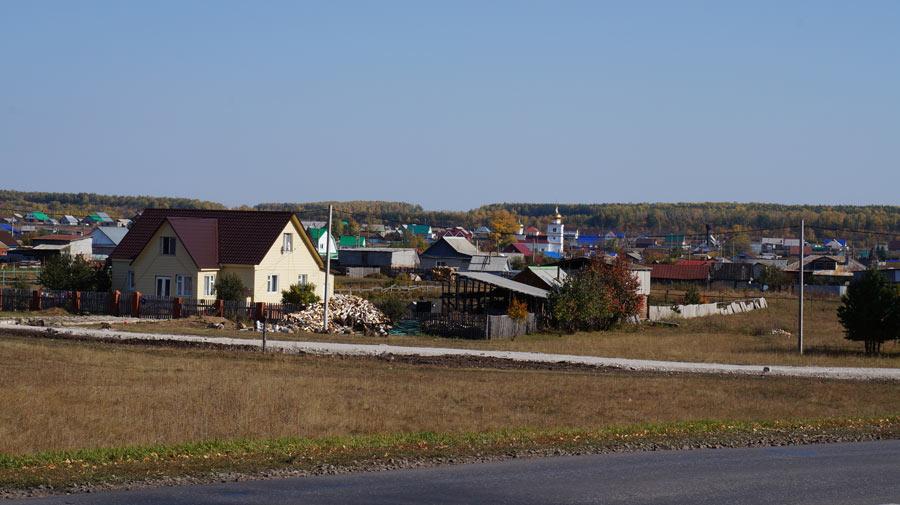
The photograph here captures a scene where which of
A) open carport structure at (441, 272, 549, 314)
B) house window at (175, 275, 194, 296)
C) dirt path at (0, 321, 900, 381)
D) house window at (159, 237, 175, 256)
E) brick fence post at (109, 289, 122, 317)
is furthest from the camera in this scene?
open carport structure at (441, 272, 549, 314)

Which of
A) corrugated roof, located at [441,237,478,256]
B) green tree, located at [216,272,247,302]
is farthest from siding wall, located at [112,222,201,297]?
corrugated roof, located at [441,237,478,256]

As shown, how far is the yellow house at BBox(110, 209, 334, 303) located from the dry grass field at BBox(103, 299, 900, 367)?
8196mm

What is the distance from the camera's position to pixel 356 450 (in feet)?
54.0

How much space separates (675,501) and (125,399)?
15.0m

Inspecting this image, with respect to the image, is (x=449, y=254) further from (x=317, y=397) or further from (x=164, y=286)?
(x=317, y=397)

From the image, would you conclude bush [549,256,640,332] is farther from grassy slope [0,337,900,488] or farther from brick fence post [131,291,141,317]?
grassy slope [0,337,900,488]

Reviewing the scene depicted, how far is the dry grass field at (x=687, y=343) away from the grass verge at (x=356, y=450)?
20549 millimetres

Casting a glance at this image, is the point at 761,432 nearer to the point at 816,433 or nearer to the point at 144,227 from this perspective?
the point at 816,433

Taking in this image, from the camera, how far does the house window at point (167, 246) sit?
2272 inches

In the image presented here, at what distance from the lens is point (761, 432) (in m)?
19.6

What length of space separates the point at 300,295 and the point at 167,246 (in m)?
7.71

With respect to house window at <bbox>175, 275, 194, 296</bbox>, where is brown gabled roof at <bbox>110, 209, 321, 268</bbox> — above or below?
above

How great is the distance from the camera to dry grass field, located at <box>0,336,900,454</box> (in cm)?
2069

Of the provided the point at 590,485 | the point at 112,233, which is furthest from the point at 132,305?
the point at 112,233
